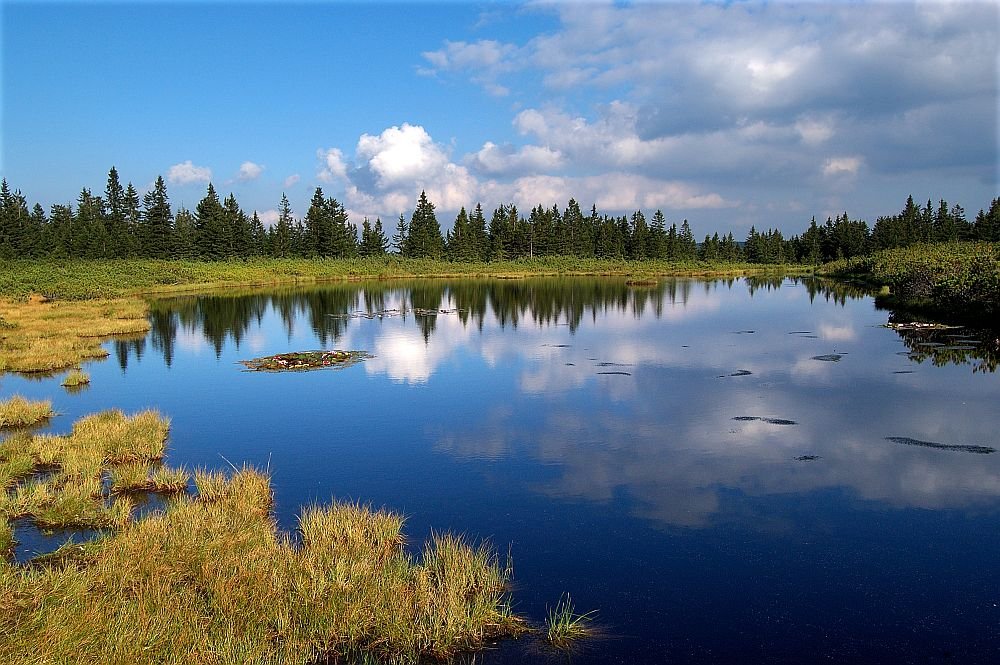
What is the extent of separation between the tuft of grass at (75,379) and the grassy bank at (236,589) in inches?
484

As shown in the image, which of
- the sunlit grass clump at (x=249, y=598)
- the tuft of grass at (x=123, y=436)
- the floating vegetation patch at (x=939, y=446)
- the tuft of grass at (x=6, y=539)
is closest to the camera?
the sunlit grass clump at (x=249, y=598)

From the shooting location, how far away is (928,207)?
116312 mm

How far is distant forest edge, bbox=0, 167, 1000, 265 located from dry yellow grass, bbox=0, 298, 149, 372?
1412 inches

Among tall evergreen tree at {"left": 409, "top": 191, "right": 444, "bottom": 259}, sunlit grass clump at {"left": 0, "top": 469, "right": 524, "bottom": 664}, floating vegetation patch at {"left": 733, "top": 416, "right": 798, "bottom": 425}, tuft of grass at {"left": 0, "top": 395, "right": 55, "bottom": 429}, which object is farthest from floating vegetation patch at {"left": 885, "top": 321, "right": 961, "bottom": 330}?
tall evergreen tree at {"left": 409, "top": 191, "right": 444, "bottom": 259}

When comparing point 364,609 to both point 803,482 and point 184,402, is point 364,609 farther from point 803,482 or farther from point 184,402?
point 184,402

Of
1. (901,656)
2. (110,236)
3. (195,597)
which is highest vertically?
(110,236)

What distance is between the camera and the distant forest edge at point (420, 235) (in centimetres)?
8162

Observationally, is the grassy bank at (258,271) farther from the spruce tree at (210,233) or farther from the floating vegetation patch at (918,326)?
the floating vegetation patch at (918,326)

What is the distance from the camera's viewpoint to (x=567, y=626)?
7824 millimetres

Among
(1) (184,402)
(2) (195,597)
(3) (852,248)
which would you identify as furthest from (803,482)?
(3) (852,248)

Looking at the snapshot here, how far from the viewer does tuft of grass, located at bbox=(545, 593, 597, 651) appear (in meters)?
7.72

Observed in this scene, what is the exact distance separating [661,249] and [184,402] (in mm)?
104635

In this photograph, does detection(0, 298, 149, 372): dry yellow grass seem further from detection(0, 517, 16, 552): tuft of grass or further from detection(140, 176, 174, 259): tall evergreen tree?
detection(140, 176, 174, 259): tall evergreen tree

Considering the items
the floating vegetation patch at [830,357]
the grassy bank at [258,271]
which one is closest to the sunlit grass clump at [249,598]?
the floating vegetation patch at [830,357]
